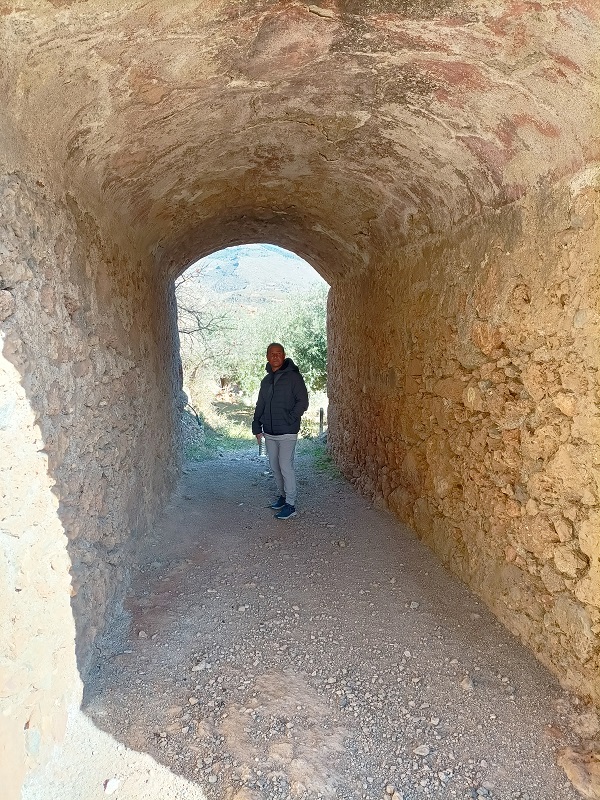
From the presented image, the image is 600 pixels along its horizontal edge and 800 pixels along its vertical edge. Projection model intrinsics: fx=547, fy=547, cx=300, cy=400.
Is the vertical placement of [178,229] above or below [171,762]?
above

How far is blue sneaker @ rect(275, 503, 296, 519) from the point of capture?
18.4 ft

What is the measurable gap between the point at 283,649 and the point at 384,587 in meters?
1.04

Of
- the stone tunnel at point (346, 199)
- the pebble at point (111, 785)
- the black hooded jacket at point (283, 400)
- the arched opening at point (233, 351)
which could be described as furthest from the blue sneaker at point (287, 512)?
the arched opening at point (233, 351)

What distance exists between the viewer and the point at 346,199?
4.84 m

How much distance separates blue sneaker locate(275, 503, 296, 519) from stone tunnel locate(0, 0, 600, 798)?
1.42 m

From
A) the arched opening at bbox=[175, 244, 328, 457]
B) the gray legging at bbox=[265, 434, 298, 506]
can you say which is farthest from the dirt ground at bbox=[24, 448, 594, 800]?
the arched opening at bbox=[175, 244, 328, 457]

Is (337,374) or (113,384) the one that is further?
(337,374)

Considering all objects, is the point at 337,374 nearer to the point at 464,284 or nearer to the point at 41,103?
the point at 464,284

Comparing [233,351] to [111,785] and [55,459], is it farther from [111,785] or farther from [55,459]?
[111,785]

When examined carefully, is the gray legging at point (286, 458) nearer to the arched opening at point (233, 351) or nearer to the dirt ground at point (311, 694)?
the dirt ground at point (311, 694)

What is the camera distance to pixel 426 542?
4539mm

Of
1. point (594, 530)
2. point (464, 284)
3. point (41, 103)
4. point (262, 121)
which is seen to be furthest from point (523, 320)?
point (41, 103)

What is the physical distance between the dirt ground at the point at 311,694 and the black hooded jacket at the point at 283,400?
Result: 4.93 feet

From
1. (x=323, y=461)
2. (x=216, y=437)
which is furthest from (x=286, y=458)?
(x=216, y=437)
